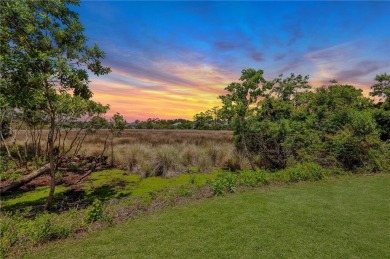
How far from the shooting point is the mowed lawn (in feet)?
13.7

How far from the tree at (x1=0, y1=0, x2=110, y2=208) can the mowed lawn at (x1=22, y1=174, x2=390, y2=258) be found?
3.38 m

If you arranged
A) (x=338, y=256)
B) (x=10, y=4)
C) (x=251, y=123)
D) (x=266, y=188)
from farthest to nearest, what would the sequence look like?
(x=251, y=123) → (x=266, y=188) → (x=10, y=4) → (x=338, y=256)

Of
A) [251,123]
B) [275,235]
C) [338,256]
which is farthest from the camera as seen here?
[251,123]

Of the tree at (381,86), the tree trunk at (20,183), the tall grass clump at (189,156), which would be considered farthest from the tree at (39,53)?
the tree at (381,86)

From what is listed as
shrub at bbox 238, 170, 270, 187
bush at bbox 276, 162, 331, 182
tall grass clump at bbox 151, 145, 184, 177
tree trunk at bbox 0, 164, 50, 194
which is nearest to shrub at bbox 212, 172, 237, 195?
shrub at bbox 238, 170, 270, 187

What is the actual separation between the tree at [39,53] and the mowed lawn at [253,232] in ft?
11.1

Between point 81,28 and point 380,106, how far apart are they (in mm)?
15946

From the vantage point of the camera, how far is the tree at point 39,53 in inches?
215

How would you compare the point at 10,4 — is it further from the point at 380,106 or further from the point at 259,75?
the point at 380,106

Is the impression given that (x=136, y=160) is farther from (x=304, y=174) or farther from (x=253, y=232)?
(x=253, y=232)

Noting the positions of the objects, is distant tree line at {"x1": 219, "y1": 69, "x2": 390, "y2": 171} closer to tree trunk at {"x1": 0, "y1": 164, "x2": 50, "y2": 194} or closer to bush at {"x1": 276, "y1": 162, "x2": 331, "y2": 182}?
bush at {"x1": 276, "y1": 162, "x2": 331, "y2": 182}

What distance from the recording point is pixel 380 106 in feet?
46.4

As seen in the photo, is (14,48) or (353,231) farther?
(14,48)

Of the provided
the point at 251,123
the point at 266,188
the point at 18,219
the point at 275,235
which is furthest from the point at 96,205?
the point at 251,123
